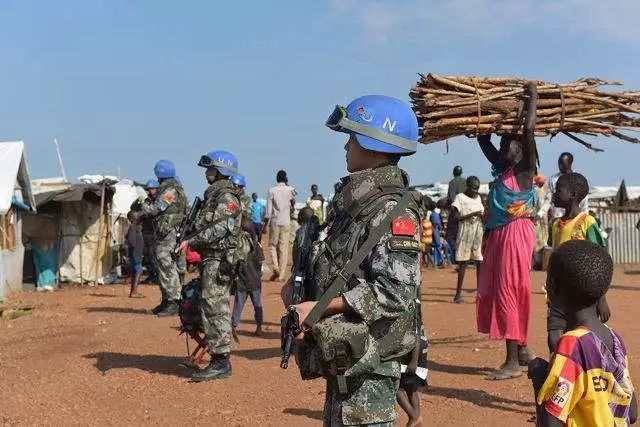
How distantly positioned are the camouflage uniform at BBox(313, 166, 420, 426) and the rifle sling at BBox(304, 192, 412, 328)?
0.03 m

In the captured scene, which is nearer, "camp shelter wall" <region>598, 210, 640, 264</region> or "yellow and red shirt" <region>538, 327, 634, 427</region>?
"yellow and red shirt" <region>538, 327, 634, 427</region>

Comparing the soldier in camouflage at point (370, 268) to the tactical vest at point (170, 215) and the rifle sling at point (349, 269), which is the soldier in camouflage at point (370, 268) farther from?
the tactical vest at point (170, 215)

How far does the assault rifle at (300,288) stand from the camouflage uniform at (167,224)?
7.82 meters

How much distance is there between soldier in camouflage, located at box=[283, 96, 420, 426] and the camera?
10.2 ft

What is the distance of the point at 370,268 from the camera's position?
3184mm

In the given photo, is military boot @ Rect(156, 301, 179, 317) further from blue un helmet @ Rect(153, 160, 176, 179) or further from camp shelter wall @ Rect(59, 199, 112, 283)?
camp shelter wall @ Rect(59, 199, 112, 283)

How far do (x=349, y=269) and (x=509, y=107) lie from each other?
3.86 metres

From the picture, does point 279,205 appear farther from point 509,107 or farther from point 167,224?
point 509,107

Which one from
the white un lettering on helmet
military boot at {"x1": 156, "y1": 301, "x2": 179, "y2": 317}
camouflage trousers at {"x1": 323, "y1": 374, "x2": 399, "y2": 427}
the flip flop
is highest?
the white un lettering on helmet

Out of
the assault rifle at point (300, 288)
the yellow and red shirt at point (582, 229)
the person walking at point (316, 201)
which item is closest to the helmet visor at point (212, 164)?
the yellow and red shirt at point (582, 229)

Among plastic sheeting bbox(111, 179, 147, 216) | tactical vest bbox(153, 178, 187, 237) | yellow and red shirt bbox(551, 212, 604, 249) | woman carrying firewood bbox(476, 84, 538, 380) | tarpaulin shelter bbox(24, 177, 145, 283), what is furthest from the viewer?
plastic sheeting bbox(111, 179, 147, 216)

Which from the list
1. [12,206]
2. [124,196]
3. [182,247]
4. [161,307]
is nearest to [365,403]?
[182,247]

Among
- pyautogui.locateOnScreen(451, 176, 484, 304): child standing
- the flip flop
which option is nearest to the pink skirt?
the flip flop

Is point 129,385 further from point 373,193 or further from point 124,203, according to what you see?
point 124,203
